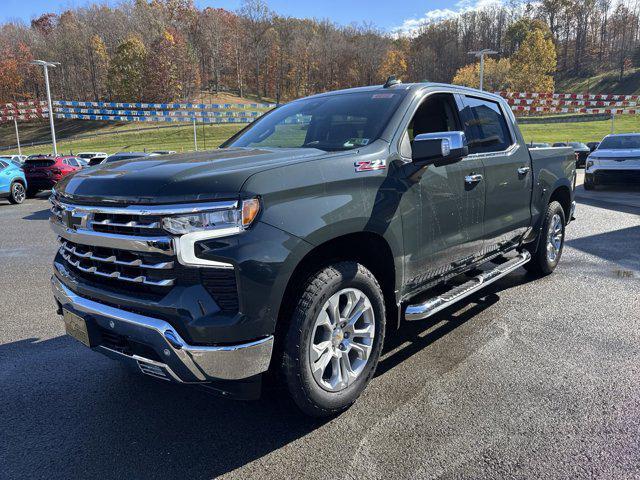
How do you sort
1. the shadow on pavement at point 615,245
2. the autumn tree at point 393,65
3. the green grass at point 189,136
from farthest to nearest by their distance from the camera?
the autumn tree at point 393,65
the green grass at point 189,136
the shadow on pavement at point 615,245

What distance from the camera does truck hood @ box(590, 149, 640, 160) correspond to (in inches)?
538

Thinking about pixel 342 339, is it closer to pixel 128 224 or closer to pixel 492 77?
pixel 128 224

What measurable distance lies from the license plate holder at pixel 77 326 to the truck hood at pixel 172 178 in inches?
26.0

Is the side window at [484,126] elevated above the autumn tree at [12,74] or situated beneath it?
situated beneath

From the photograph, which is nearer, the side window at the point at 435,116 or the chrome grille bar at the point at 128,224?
the chrome grille bar at the point at 128,224

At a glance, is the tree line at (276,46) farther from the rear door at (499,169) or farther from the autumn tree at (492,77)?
the rear door at (499,169)

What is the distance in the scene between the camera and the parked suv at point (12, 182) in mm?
14623

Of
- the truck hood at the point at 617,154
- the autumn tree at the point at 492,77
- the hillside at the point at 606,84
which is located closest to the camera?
the truck hood at the point at 617,154

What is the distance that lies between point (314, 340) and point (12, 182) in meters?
15.4

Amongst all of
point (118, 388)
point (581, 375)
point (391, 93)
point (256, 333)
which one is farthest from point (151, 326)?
point (581, 375)

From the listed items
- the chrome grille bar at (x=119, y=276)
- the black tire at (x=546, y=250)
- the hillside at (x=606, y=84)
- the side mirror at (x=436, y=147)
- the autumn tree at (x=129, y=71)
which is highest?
the autumn tree at (x=129, y=71)

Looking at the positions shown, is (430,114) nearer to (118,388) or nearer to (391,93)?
(391,93)

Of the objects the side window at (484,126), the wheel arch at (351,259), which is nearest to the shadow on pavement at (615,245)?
the side window at (484,126)

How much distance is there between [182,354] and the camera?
234cm
